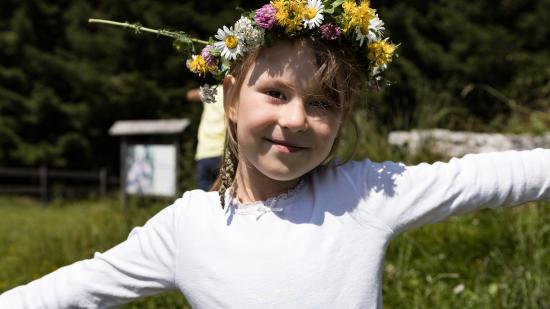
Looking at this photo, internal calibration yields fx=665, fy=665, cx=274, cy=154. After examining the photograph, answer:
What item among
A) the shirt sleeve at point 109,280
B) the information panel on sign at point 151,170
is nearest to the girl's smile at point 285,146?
the shirt sleeve at point 109,280

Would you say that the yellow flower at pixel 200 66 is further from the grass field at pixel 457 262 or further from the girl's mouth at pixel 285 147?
the grass field at pixel 457 262

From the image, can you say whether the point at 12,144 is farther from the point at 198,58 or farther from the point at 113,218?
the point at 198,58

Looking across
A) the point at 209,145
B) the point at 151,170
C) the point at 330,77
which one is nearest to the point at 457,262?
the point at 209,145

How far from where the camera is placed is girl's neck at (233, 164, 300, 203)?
1.82 metres

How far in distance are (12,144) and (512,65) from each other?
13638mm

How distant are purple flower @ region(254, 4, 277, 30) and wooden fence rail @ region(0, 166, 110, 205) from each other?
1586 centimetres

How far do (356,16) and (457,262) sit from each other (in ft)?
8.10

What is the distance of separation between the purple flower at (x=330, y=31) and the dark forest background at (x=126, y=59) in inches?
553

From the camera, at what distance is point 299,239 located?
65.5 inches

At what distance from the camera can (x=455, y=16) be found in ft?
52.4

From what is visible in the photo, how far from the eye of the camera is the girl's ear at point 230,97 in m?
1.82

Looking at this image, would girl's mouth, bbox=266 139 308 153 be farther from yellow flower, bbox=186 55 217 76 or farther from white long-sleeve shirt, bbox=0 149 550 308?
yellow flower, bbox=186 55 217 76

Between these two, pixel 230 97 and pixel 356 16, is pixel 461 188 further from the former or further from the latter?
pixel 230 97

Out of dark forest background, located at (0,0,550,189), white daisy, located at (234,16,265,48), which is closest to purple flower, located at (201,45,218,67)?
white daisy, located at (234,16,265,48)
